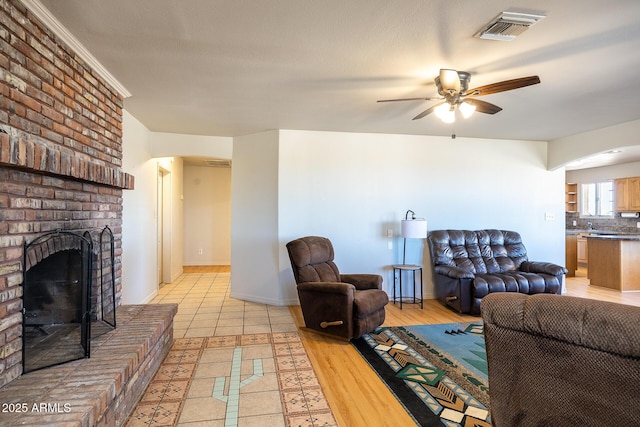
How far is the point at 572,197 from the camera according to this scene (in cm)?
866

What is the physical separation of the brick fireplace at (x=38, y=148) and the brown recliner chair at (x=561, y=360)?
2.21 metres

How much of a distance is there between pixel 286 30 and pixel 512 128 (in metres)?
3.72

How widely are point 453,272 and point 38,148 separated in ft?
13.6

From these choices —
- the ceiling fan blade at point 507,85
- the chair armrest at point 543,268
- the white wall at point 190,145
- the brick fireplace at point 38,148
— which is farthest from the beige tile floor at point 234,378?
the chair armrest at point 543,268

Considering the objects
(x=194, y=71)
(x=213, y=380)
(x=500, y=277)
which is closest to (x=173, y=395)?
(x=213, y=380)

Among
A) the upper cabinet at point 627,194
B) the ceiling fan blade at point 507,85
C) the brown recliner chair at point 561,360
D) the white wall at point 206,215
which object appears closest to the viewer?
the brown recliner chair at point 561,360

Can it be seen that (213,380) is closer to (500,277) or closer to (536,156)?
(500,277)

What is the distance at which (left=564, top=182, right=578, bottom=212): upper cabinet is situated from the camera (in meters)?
8.54

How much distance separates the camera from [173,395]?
2.28 meters

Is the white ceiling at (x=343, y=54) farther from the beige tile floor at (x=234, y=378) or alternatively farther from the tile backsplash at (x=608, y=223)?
the tile backsplash at (x=608, y=223)

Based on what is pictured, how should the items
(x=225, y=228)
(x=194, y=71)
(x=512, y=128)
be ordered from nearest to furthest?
(x=194, y=71) < (x=512, y=128) < (x=225, y=228)

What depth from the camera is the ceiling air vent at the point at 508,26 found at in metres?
1.93

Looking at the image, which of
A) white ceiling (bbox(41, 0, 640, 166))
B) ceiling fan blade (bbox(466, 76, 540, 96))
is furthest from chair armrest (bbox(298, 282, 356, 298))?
ceiling fan blade (bbox(466, 76, 540, 96))

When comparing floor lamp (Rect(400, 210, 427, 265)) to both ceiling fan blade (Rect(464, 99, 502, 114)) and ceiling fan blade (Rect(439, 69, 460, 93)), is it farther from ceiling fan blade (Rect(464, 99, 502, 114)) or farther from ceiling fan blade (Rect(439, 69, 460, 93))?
ceiling fan blade (Rect(439, 69, 460, 93))
